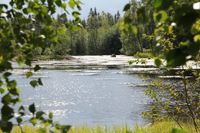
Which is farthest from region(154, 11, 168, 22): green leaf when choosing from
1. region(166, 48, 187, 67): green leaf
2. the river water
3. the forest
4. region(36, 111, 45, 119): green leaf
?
the river water

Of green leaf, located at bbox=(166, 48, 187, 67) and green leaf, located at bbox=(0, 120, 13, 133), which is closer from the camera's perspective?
green leaf, located at bbox=(166, 48, 187, 67)

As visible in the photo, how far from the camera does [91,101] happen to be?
30.2 meters

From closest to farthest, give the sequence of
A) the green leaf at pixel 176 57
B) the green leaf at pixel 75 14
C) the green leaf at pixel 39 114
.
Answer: the green leaf at pixel 176 57 → the green leaf at pixel 39 114 → the green leaf at pixel 75 14

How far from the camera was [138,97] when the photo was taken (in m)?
30.9

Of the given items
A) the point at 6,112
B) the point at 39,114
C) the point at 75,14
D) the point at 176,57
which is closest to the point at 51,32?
the point at 75,14

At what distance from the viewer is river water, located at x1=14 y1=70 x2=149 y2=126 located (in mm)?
22781

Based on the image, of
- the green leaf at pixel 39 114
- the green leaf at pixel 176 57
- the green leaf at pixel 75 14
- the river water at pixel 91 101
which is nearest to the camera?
the green leaf at pixel 176 57

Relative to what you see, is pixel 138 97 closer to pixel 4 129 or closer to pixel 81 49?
pixel 4 129

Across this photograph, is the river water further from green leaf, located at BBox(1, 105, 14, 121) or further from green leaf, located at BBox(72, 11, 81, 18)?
green leaf, located at BBox(1, 105, 14, 121)

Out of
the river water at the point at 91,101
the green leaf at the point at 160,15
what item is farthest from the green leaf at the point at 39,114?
the river water at the point at 91,101

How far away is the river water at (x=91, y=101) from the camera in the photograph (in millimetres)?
22781

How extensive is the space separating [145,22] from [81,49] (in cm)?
15860

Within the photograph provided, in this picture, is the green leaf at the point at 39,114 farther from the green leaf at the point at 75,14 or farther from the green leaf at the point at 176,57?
the green leaf at the point at 176,57

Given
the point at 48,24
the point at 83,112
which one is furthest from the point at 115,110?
the point at 48,24
